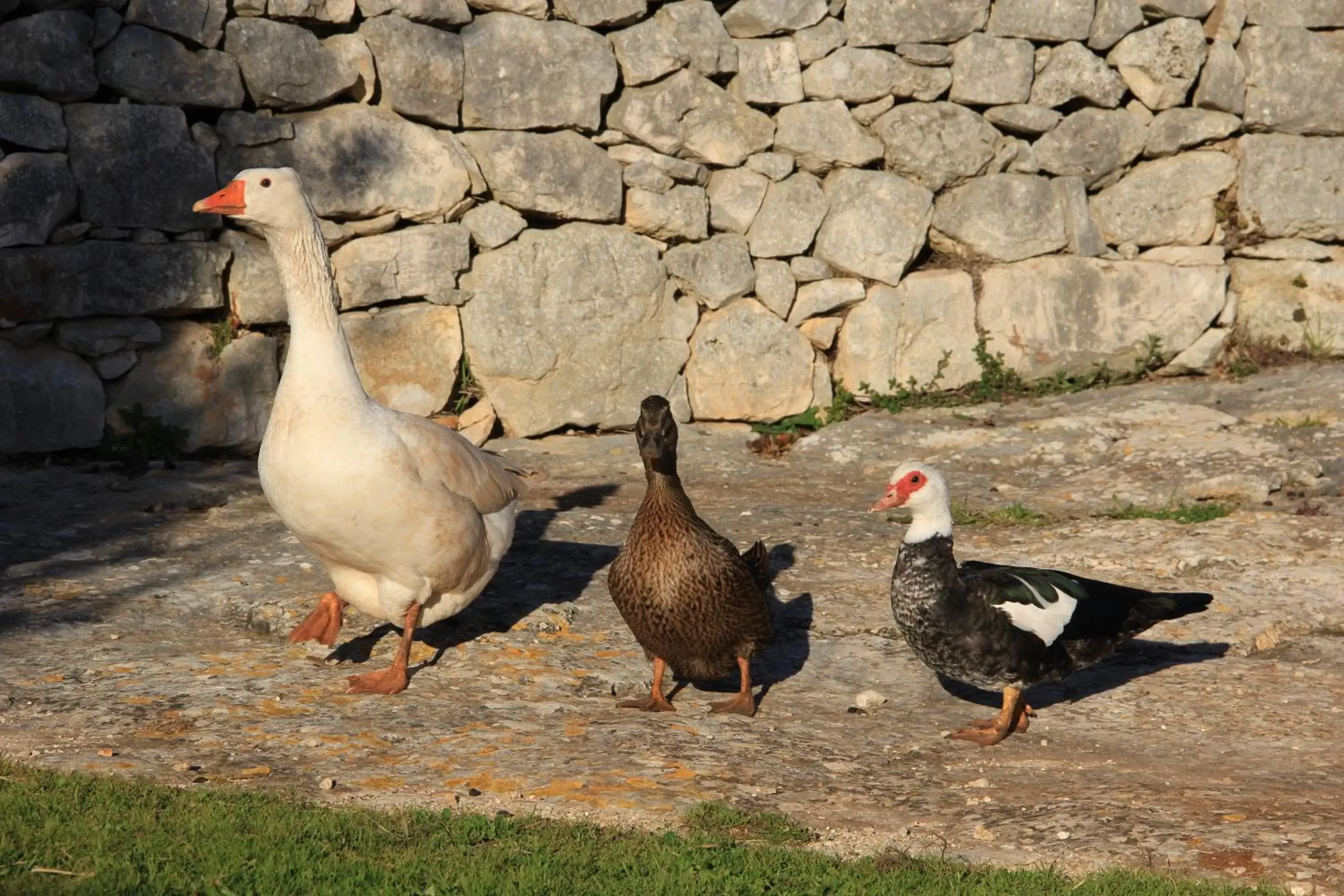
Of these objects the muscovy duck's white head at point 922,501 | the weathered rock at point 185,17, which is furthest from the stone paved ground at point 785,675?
the weathered rock at point 185,17

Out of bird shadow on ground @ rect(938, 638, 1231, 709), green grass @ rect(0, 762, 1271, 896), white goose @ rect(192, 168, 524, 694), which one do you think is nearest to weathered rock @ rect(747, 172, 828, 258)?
bird shadow on ground @ rect(938, 638, 1231, 709)

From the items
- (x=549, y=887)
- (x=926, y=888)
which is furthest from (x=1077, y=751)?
(x=549, y=887)

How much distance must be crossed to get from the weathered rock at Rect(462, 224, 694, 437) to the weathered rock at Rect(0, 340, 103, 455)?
8.94 feet

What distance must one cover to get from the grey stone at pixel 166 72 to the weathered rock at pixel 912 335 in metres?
5.03

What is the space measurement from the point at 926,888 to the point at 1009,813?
2.87 feet

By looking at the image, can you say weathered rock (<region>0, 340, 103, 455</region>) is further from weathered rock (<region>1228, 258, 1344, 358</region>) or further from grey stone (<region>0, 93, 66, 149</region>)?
weathered rock (<region>1228, 258, 1344, 358</region>)

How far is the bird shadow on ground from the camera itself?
688 cm

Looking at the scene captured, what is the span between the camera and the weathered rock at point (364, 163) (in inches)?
431

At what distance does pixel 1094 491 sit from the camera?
32.8 ft

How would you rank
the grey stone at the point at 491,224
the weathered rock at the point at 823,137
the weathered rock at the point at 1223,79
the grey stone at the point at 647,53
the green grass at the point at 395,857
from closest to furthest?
the green grass at the point at 395,857, the grey stone at the point at 491,224, the grey stone at the point at 647,53, the weathered rock at the point at 823,137, the weathered rock at the point at 1223,79

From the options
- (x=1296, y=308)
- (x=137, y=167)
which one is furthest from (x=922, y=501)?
(x=1296, y=308)

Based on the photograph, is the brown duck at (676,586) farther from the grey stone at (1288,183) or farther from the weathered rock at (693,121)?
the grey stone at (1288,183)

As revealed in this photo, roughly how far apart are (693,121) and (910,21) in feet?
6.27

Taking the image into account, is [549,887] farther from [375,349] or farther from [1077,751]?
[375,349]
